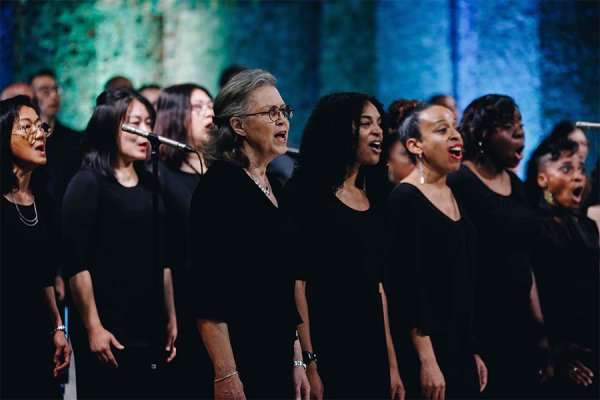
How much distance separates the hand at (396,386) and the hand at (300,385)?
0.52 meters

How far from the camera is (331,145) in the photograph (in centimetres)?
324

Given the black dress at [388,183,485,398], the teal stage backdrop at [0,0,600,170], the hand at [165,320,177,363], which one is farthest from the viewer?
the teal stage backdrop at [0,0,600,170]

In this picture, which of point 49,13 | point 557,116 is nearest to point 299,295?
point 557,116

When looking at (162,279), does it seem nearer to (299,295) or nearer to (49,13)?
(299,295)

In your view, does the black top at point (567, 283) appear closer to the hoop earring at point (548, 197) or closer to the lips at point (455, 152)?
the hoop earring at point (548, 197)

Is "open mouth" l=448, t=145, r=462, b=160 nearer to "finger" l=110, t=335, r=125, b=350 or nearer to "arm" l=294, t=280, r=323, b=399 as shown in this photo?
"arm" l=294, t=280, r=323, b=399

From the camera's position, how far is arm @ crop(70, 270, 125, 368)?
3.41 meters

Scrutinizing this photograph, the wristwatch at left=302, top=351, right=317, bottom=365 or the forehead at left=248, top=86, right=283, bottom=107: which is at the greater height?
the forehead at left=248, top=86, right=283, bottom=107

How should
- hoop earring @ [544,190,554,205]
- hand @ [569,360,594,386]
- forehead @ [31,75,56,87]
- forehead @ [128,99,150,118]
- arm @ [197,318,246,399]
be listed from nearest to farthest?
arm @ [197,318,246,399] → forehead @ [128,99,150,118] → hand @ [569,360,594,386] → hoop earring @ [544,190,554,205] → forehead @ [31,75,56,87]

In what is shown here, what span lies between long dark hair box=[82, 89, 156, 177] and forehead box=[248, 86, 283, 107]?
1092 millimetres

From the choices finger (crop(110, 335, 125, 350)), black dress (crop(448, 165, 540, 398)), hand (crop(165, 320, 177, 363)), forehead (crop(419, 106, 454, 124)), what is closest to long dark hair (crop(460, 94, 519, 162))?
black dress (crop(448, 165, 540, 398))

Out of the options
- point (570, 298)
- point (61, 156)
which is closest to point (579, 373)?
point (570, 298)

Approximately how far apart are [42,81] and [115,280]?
79.9 inches

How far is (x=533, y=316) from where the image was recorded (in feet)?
12.7
